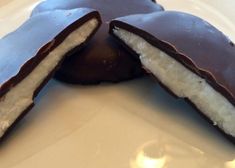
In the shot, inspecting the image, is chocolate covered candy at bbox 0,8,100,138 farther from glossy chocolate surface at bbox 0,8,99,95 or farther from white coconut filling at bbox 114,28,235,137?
white coconut filling at bbox 114,28,235,137

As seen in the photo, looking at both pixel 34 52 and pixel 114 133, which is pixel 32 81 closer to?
pixel 34 52

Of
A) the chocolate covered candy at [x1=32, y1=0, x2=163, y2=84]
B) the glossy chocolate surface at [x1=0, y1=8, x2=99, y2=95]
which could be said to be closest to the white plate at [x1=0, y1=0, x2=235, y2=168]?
the chocolate covered candy at [x1=32, y1=0, x2=163, y2=84]

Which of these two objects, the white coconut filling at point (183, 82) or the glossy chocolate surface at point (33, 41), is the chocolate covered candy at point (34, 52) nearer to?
the glossy chocolate surface at point (33, 41)

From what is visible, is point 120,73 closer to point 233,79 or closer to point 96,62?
point 96,62

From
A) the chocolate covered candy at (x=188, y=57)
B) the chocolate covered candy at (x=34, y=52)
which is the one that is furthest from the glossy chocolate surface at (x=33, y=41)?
the chocolate covered candy at (x=188, y=57)

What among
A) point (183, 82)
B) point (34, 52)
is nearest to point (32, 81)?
point (34, 52)

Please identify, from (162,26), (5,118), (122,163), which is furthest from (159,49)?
(5,118)
